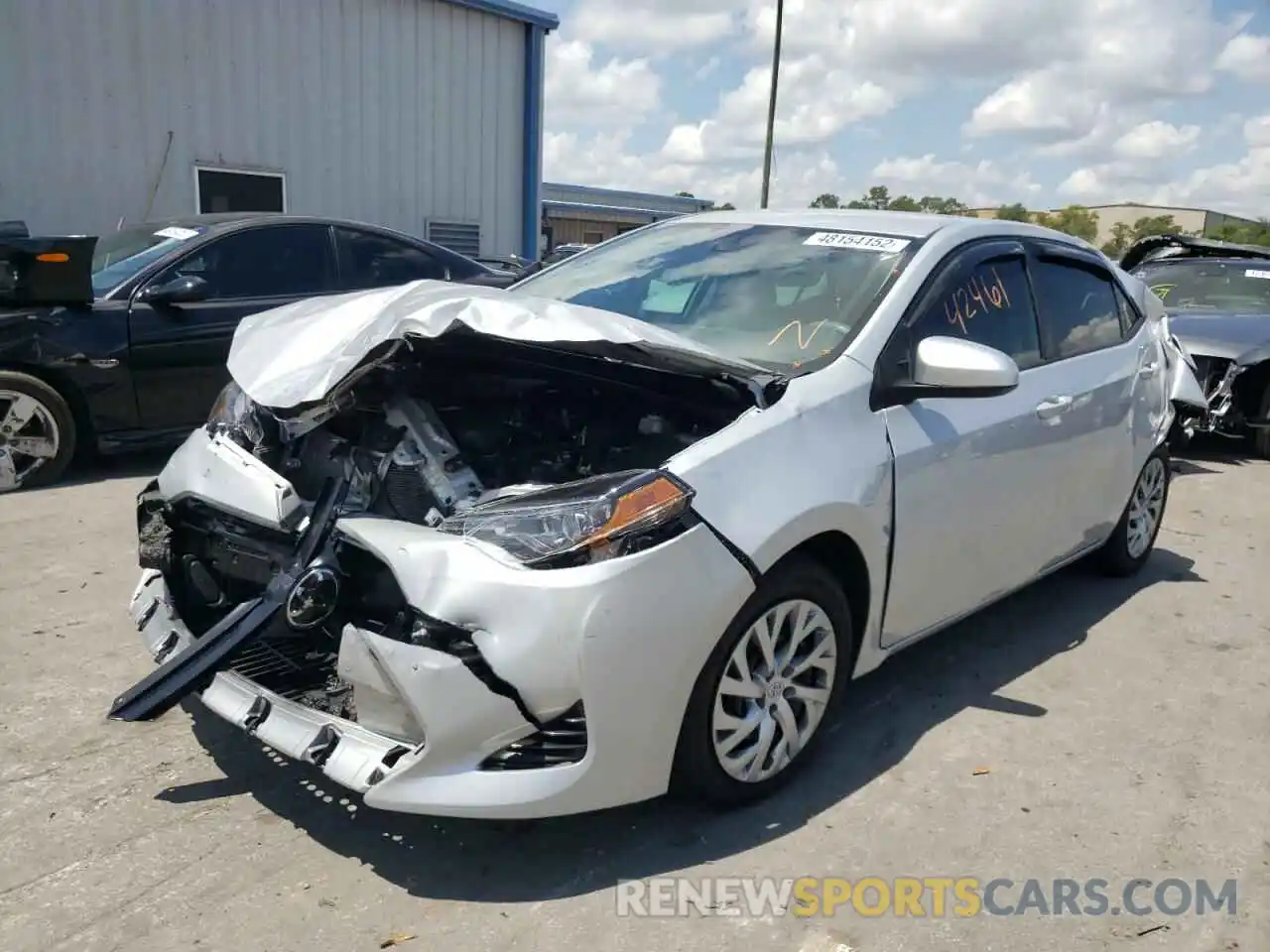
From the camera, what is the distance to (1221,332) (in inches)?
351

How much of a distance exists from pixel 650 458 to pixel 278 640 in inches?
47.7

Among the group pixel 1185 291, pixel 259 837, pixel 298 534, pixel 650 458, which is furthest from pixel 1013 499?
pixel 1185 291

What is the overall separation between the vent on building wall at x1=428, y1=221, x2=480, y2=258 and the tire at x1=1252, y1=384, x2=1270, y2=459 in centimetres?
852

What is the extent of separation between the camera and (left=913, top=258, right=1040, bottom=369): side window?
3.67 meters

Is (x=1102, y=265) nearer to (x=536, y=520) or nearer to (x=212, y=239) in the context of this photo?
(x=536, y=520)

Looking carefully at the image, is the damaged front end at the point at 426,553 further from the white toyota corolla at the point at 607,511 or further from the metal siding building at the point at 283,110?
the metal siding building at the point at 283,110

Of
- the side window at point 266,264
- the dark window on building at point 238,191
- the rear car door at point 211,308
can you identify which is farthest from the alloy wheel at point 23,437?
the dark window on building at point 238,191

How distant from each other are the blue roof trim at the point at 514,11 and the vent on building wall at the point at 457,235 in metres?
2.53

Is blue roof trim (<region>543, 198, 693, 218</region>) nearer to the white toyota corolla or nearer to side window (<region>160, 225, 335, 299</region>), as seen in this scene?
side window (<region>160, 225, 335, 299</region>)

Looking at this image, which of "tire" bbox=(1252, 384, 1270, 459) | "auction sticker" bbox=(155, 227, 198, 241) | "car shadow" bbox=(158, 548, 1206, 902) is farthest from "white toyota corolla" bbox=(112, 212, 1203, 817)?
"tire" bbox=(1252, 384, 1270, 459)

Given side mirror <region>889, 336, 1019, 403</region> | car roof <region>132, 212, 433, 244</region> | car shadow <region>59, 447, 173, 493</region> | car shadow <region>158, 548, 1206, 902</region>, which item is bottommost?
car shadow <region>59, 447, 173, 493</region>

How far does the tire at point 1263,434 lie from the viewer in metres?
8.93

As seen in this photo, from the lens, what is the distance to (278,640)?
3094 mm

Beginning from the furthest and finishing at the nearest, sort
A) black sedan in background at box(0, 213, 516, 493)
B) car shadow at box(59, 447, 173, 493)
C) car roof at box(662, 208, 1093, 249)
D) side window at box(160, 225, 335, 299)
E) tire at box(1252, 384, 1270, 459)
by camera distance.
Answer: tire at box(1252, 384, 1270, 459), side window at box(160, 225, 335, 299), car shadow at box(59, 447, 173, 493), black sedan in background at box(0, 213, 516, 493), car roof at box(662, 208, 1093, 249)
